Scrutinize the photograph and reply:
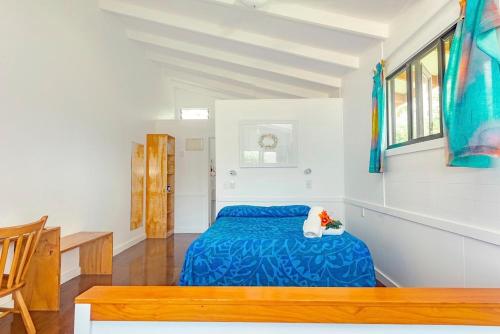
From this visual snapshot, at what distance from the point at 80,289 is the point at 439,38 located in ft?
12.5

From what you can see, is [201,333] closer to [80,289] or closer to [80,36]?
[80,289]

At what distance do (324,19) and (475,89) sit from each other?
1770mm

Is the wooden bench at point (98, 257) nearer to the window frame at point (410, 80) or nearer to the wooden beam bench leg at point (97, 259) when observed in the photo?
the wooden beam bench leg at point (97, 259)

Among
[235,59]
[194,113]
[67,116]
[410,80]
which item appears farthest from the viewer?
[194,113]

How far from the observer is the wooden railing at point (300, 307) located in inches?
41.3

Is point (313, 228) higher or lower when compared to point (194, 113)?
lower

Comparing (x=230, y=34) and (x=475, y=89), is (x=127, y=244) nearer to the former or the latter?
(x=230, y=34)

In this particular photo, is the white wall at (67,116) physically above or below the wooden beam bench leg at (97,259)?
above

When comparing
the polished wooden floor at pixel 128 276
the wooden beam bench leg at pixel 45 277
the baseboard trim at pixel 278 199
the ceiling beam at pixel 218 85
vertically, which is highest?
the ceiling beam at pixel 218 85

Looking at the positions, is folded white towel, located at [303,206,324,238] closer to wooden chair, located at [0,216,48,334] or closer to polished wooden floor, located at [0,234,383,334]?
polished wooden floor, located at [0,234,383,334]

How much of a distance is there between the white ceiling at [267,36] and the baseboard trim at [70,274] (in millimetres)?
3102

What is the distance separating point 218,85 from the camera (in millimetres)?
6242

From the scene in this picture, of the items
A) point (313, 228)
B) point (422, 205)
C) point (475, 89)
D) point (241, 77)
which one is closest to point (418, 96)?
point (422, 205)

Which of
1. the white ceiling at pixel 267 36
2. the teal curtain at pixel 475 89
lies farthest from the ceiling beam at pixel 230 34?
the teal curtain at pixel 475 89
